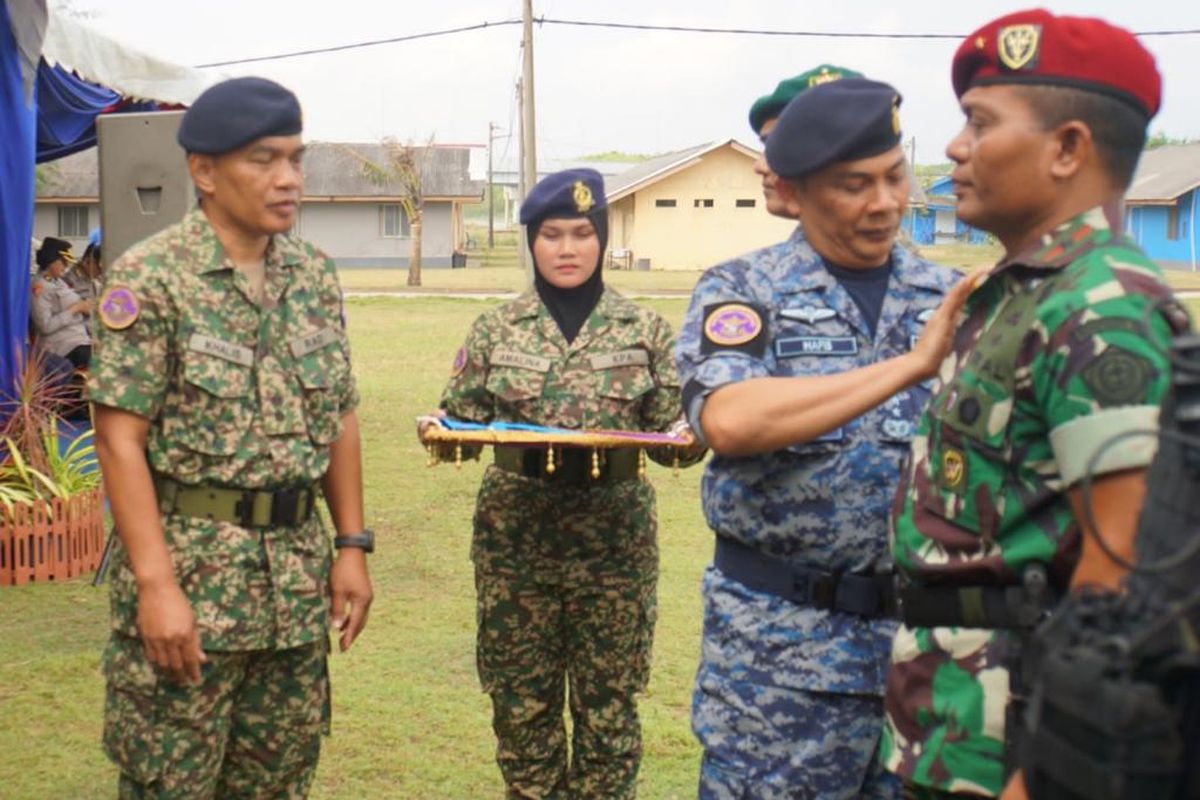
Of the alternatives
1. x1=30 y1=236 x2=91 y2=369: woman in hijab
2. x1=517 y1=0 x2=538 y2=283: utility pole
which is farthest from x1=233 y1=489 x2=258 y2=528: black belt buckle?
x1=517 y1=0 x2=538 y2=283: utility pole

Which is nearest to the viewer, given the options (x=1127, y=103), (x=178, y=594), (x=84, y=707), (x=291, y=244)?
(x=1127, y=103)

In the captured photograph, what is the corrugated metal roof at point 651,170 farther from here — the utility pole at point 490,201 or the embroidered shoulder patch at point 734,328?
the embroidered shoulder patch at point 734,328

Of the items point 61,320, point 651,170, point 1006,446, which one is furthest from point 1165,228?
point 1006,446

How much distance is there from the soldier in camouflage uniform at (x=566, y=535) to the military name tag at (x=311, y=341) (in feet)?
2.62

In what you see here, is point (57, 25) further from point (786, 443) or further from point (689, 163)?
point (689, 163)

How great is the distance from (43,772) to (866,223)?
3359mm

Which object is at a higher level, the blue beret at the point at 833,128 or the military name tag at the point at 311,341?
the blue beret at the point at 833,128

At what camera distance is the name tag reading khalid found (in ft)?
14.6

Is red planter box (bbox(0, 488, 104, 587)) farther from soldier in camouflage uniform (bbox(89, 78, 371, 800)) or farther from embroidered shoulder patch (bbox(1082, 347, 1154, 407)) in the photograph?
embroidered shoulder patch (bbox(1082, 347, 1154, 407))

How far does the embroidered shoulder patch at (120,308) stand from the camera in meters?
3.36

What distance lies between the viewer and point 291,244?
373 cm

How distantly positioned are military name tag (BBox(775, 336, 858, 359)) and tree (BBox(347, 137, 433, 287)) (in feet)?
125

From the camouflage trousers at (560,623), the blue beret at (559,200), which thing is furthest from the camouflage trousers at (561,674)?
the blue beret at (559,200)

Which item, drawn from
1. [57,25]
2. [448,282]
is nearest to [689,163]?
[448,282]
